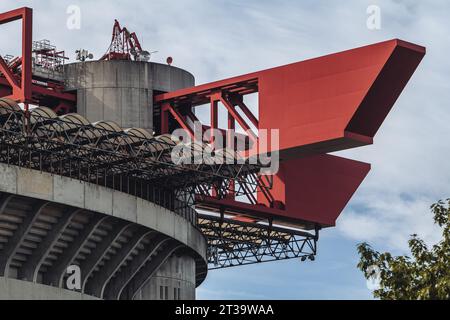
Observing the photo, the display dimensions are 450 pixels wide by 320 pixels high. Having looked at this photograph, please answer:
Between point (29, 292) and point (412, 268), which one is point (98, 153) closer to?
point (29, 292)

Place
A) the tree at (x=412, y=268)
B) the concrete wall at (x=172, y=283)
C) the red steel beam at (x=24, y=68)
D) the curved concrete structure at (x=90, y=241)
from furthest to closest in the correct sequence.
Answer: the concrete wall at (x=172, y=283)
the red steel beam at (x=24, y=68)
the curved concrete structure at (x=90, y=241)
the tree at (x=412, y=268)

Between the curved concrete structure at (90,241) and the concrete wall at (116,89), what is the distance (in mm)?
7803

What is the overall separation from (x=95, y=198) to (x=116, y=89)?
1278 cm

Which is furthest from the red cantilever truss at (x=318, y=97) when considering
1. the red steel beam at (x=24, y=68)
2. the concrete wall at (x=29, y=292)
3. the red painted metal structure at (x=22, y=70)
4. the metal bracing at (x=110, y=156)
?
the concrete wall at (x=29, y=292)

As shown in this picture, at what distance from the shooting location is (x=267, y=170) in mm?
94812

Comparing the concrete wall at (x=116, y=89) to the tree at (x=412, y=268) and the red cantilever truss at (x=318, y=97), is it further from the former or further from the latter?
the tree at (x=412, y=268)

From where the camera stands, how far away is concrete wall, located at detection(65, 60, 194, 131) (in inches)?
3851

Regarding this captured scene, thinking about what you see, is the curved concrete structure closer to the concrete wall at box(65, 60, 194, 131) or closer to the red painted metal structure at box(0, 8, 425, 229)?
the red painted metal structure at box(0, 8, 425, 229)

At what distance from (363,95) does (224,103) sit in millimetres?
11924

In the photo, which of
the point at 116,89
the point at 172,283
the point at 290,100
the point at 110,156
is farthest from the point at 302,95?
the point at 172,283

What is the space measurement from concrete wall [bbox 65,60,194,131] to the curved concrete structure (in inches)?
307

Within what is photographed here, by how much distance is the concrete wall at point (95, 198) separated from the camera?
8288 centimetres
